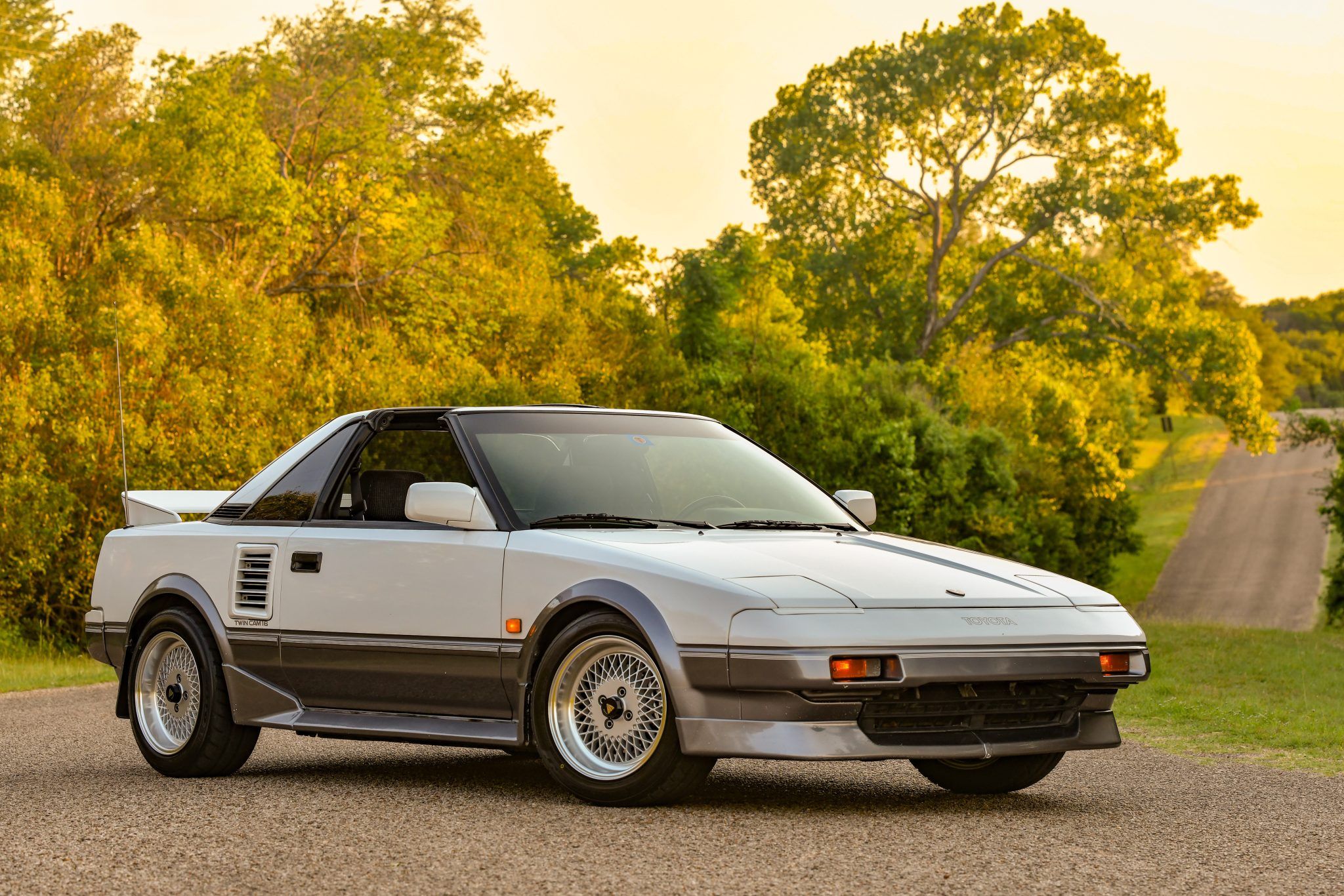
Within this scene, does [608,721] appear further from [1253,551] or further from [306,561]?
[1253,551]

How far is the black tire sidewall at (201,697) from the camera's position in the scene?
838cm

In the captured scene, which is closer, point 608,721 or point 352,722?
point 608,721

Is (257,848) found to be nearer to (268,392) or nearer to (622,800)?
(622,800)

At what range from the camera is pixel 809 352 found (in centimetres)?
4603

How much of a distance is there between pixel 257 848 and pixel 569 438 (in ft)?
8.81

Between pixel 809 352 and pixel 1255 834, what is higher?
pixel 809 352

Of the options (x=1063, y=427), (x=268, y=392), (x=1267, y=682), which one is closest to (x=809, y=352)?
(x=1063, y=427)

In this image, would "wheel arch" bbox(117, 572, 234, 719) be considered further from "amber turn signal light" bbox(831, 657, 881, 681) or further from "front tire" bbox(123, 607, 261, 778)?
"amber turn signal light" bbox(831, 657, 881, 681)

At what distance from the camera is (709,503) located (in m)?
7.93

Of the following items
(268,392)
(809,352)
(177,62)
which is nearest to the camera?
(268,392)

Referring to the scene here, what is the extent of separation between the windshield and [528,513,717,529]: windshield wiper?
0.07 feet

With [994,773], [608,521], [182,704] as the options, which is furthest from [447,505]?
[994,773]

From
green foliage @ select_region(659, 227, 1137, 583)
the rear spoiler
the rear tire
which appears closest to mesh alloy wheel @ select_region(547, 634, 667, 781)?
the rear tire

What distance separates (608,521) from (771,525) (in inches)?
30.3
